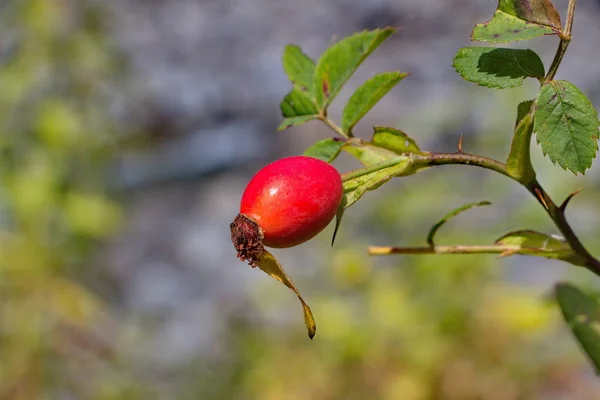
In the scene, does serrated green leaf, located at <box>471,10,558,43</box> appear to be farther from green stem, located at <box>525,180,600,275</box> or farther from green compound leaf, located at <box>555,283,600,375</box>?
green compound leaf, located at <box>555,283,600,375</box>

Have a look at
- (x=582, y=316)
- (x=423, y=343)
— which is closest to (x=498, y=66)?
(x=582, y=316)

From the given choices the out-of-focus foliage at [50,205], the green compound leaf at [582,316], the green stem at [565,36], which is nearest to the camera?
the green stem at [565,36]

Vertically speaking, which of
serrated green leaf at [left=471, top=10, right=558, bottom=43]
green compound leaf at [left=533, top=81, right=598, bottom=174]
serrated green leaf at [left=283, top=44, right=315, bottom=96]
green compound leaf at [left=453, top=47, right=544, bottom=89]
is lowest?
serrated green leaf at [left=283, top=44, right=315, bottom=96]

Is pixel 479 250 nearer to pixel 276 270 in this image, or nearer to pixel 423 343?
pixel 276 270

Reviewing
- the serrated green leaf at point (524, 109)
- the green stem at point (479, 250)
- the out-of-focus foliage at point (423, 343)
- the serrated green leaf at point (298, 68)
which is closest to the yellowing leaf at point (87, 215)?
the out-of-focus foliage at point (423, 343)

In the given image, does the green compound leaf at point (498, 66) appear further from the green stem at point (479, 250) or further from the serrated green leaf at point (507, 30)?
the green stem at point (479, 250)

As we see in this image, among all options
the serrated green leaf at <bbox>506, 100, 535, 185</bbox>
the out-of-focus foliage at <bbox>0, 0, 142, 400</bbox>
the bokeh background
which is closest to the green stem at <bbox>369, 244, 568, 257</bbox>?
the serrated green leaf at <bbox>506, 100, 535, 185</bbox>

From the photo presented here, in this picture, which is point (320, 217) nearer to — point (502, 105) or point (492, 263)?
point (492, 263)

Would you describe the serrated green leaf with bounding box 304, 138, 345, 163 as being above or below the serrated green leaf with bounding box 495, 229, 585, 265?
above
